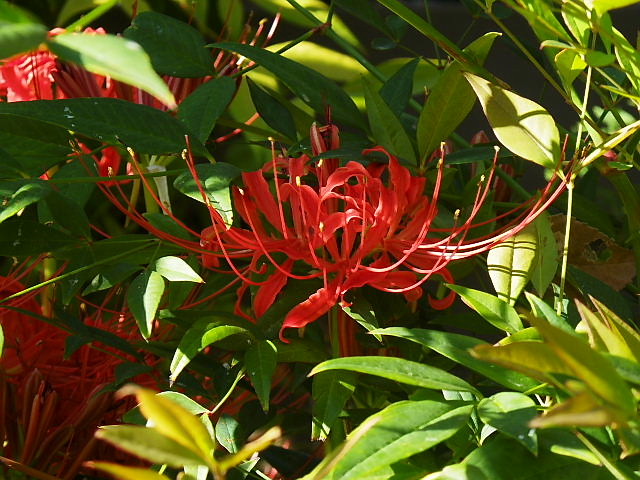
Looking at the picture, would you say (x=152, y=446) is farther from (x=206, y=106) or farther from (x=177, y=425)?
(x=206, y=106)

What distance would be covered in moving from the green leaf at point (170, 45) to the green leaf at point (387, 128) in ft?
0.31

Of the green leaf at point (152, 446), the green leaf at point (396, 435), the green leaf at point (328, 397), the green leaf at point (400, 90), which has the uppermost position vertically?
the green leaf at point (400, 90)

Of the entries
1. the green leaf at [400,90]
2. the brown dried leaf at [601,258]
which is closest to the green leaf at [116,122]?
the green leaf at [400,90]

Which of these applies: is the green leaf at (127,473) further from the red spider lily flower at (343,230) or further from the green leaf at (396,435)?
the red spider lily flower at (343,230)

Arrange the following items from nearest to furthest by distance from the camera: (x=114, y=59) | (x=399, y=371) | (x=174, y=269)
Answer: (x=114, y=59), (x=399, y=371), (x=174, y=269)

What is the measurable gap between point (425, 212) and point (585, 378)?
0.20 meters

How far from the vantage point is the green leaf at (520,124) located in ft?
1.33

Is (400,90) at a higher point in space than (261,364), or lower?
higher

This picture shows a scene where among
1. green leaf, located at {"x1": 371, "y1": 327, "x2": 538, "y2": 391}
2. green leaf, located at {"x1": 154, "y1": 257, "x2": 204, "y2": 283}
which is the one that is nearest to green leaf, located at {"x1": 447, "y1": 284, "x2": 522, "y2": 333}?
green leaf, located at {"x1": 371, "y1": 327, "x2": 538, "y2": 391}

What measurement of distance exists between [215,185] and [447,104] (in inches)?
5.0

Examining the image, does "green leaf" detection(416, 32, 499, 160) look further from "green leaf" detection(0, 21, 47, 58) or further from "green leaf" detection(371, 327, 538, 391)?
"green leaf" detection(0, 21, 47, 58)

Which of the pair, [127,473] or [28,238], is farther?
[28,238]

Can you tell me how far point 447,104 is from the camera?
46cm

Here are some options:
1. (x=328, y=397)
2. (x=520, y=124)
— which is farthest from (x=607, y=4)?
(x=328, y=397)
